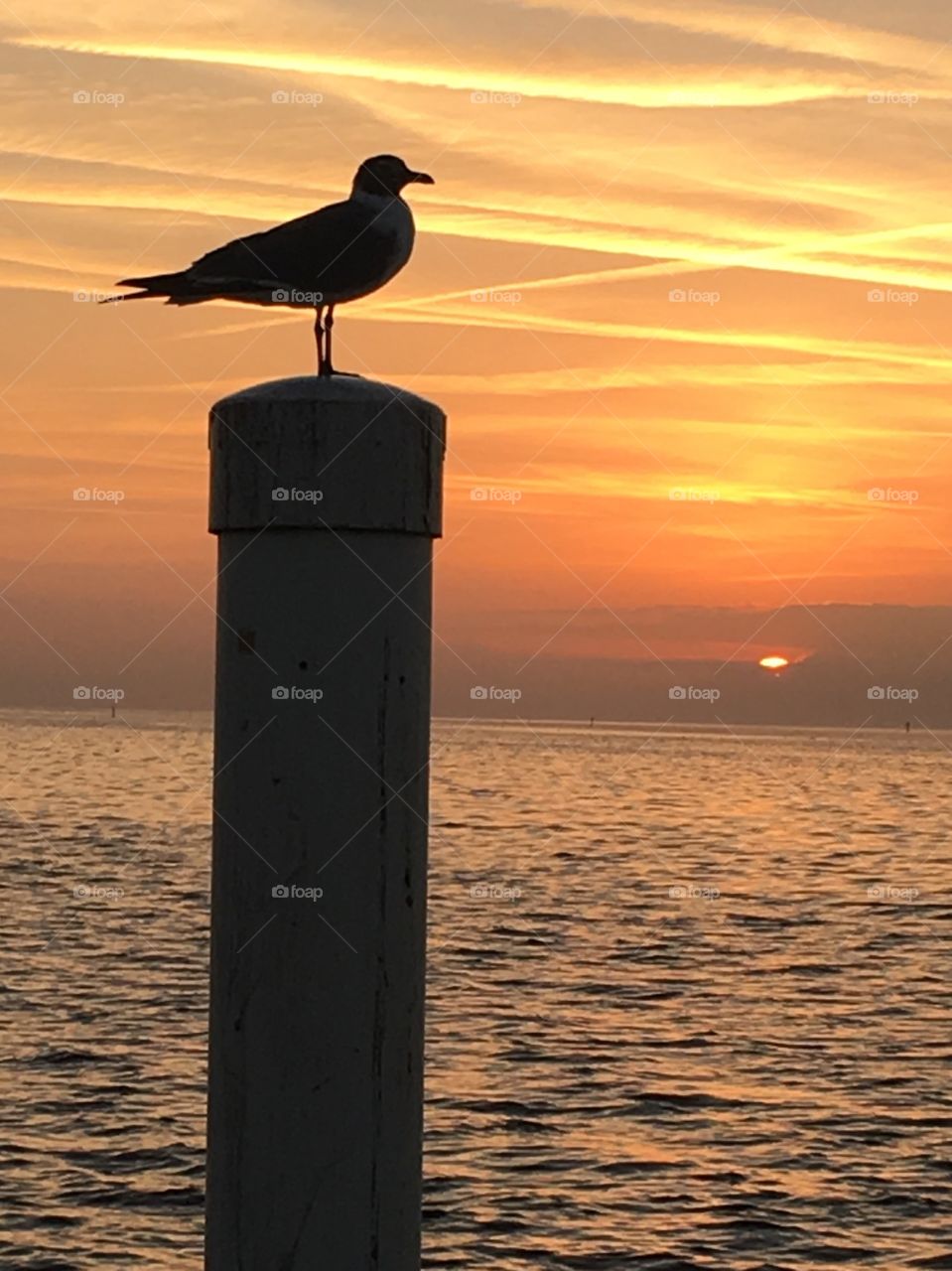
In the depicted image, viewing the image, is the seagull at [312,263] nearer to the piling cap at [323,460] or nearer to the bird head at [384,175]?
the bird head at [384,175]

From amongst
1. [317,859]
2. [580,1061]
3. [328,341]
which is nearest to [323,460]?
[317,859]

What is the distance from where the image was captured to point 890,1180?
15055 mm

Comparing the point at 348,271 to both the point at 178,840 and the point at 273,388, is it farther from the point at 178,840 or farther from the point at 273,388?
the point at 178,840

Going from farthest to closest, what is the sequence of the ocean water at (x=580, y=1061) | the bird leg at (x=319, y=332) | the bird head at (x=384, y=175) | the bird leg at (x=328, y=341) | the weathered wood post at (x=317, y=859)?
1. the ocean water at (x=580, y=1061)
2. the bird head at (x=384, y=175)
3. the bird leg at (x=319, y=332)
4. the bird leg at (x=328, y=341)
5. the weathered wood post at (x=317, y=859)

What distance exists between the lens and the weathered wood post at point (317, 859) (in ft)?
10.6

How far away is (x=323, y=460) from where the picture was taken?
129 inches

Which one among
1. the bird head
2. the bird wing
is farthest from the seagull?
the bird head

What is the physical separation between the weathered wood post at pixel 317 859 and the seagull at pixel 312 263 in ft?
5.14

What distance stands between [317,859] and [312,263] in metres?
2.41

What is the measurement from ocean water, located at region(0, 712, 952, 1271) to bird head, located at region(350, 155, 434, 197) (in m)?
8.90

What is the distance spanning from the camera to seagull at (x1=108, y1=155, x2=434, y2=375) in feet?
16.5

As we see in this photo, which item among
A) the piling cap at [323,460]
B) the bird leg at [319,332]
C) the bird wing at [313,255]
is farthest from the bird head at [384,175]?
the piling cap at [323,460]

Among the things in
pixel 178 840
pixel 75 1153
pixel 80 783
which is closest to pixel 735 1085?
pixel 75 1153

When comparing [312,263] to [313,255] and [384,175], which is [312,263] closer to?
[313,255]
